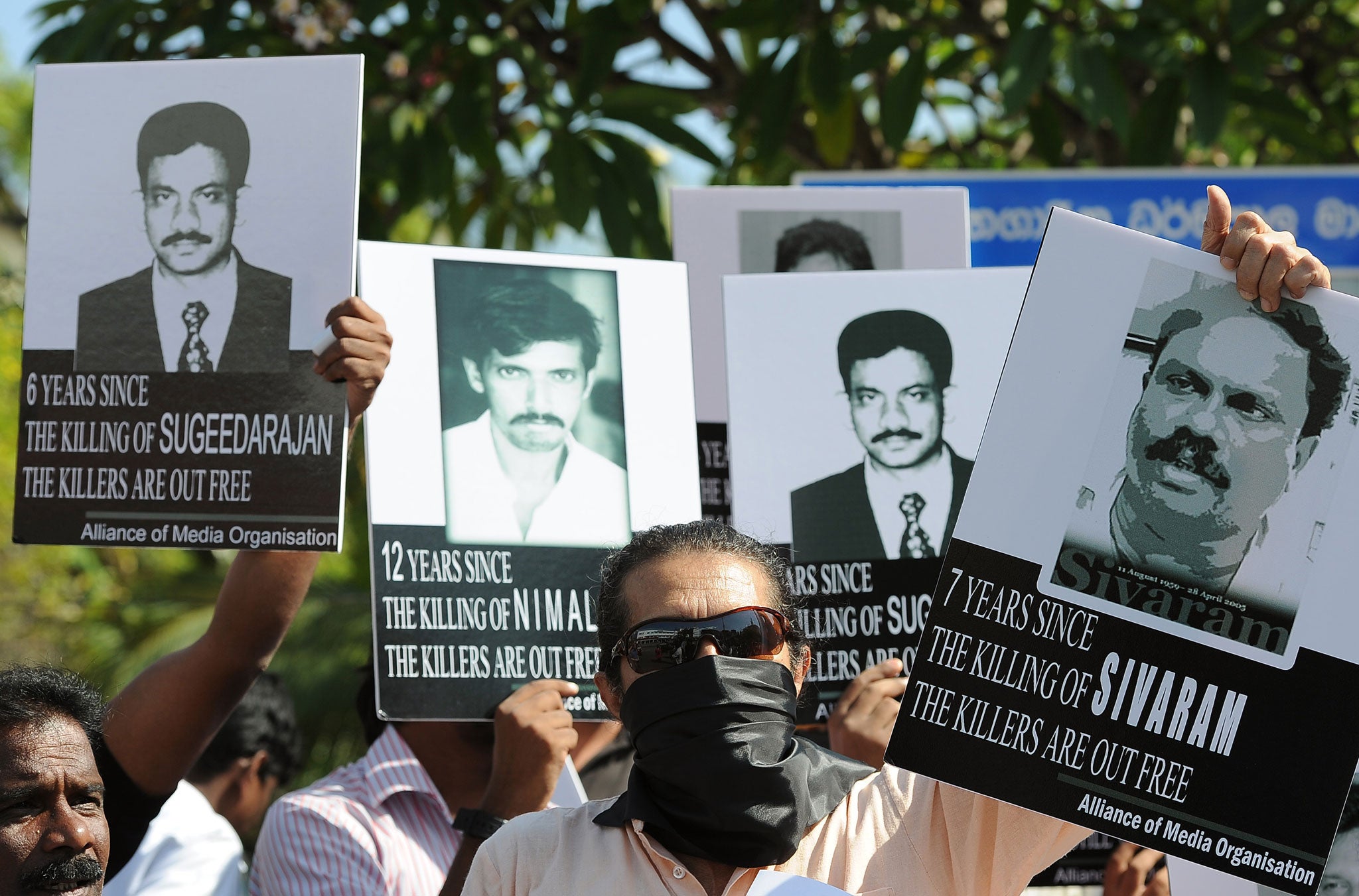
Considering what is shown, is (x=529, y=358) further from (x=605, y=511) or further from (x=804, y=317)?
(x=804, y=317)

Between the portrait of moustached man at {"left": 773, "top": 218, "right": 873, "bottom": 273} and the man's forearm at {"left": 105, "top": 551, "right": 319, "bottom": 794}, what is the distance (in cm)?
139

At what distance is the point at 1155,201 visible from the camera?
499 centimetres

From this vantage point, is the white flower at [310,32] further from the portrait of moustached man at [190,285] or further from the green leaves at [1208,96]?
the green leaves at [1208,96]

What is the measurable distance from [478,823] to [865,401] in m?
1.10

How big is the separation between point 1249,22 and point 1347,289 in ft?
3.41

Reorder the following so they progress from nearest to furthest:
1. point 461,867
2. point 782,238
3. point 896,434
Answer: point 461,867 → point 896,434 → point 782,238

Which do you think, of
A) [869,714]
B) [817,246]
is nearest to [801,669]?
[869,714]

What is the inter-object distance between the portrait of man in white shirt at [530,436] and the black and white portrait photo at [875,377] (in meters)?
0.28

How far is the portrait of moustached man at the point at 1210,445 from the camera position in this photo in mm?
2080

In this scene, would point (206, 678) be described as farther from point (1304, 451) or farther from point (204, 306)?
point (1304, 451)

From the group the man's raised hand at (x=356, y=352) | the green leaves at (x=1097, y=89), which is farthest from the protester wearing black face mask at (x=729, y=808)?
the green leaves at (x=1097, y=89)

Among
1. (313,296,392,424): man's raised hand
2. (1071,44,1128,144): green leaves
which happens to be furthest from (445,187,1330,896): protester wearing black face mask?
(1071,44,1128,144): green leaves

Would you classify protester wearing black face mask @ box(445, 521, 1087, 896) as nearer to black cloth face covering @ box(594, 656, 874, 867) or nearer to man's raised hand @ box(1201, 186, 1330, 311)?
black cloth face covering @ box(594, 656, 874, 867)

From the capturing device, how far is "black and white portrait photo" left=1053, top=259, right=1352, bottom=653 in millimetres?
2074
